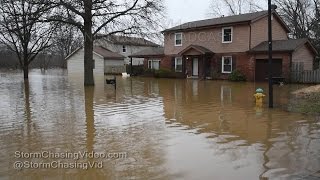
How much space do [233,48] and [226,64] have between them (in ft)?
5.36

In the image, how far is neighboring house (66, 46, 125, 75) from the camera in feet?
168

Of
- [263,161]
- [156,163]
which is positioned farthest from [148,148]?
[263,161]

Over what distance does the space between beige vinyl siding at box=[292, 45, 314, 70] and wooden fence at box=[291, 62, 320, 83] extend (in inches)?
36.8

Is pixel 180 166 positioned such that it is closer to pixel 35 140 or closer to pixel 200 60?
pixel 35 140

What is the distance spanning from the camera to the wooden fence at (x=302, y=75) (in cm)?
2739

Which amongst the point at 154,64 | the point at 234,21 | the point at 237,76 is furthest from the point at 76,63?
the point at 237,76

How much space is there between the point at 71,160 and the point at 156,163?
152 cm

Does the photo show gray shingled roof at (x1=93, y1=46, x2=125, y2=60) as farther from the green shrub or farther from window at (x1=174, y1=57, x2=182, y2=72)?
the green shrub

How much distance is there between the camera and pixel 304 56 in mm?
30344

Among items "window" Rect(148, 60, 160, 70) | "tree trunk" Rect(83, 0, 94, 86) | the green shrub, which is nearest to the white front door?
the green shrub

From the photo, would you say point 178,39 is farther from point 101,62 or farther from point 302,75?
point 101,62

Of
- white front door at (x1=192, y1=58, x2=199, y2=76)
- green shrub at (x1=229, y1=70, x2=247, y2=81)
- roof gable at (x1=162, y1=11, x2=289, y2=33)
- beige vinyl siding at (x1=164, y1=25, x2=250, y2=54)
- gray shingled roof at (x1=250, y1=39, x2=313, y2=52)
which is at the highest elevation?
roof gable at (x1=162, y1=11, x2=289, y2=33)

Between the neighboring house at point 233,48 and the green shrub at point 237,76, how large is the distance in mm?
497

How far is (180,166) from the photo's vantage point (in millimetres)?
6359
